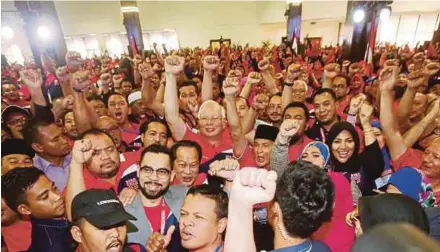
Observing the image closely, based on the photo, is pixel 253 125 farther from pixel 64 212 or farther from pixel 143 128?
pixel 64 212

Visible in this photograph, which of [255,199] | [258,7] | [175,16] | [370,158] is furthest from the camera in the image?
[258,7]

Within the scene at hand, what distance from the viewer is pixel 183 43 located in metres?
19.5

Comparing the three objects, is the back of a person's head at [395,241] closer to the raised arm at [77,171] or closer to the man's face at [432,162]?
the raised arm at [77,171]

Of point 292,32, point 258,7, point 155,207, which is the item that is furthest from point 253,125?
point 258,7

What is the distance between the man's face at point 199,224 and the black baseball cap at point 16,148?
1.80m

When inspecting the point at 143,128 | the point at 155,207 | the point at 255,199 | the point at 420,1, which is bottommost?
the point at 155,207

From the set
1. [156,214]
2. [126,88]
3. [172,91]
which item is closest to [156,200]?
[156,214]

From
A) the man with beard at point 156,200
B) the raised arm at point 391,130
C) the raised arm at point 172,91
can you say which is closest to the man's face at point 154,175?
the man with beard at point 156,200

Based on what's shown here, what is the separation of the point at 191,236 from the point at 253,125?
6.20ft

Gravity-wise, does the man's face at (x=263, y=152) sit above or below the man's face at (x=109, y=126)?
below

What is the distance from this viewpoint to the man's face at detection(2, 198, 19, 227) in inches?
79.7

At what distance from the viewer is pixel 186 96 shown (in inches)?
155

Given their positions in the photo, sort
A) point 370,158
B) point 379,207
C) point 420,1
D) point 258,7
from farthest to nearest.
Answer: point 258,7, point 420,1, point 370,158, point 379,207

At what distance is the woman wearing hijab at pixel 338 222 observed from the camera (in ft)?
5.76
